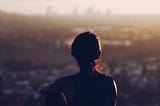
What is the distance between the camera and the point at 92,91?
1.71 meters

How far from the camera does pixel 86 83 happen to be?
1.72 m

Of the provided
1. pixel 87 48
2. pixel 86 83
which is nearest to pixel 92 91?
pixel 86 83

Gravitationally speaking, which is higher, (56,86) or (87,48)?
(87,48)

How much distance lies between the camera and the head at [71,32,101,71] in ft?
5.67

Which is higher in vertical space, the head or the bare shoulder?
the head

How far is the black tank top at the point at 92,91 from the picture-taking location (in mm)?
1698

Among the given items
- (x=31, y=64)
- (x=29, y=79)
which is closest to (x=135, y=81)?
(x=29, y=79)

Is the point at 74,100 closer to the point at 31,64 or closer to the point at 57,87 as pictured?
the point at 57,87

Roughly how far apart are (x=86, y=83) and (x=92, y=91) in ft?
0.11

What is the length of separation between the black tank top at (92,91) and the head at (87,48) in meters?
0.05

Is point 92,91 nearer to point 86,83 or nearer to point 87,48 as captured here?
point 86,83

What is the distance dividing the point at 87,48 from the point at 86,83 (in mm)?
120

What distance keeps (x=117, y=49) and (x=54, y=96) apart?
34.1m

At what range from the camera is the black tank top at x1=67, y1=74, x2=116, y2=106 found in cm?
170
